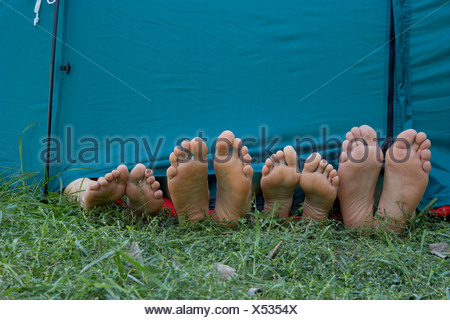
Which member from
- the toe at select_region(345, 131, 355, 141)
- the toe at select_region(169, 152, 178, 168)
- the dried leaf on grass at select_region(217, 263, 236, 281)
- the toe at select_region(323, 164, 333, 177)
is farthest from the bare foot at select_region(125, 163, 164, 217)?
the toe at select_region(345, 131, 355, 141)

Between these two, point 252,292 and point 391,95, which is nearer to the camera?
point 252,292

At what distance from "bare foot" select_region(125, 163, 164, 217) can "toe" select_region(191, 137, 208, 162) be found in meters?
0.20

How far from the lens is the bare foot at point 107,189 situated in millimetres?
1710

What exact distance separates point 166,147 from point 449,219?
1.17 metres

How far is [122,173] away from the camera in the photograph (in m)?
1.72

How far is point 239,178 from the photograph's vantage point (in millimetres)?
1718

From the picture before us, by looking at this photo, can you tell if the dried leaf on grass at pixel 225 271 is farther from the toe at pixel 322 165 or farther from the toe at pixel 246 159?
the toe at pixel 322 165

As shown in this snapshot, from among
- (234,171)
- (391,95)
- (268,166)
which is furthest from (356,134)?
(234,171)

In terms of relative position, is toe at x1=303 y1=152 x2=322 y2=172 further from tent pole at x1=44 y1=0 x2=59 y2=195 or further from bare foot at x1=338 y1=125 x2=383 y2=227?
tent pole at x1=44 y1=0 x2=59 y2=195

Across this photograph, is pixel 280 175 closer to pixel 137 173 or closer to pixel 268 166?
pixel 268 166

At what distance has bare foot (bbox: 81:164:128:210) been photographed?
1.71 meters

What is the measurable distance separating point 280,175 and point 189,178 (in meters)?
0.32

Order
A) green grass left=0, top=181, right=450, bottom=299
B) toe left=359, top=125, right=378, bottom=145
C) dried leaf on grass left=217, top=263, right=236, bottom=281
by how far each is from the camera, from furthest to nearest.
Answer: toe left=359, top=125, right=378, bottom=145, dried leaf on grass left=217, top=263, right=236, bottom=281, green grass left=0, top=181, right=450, bottom=299

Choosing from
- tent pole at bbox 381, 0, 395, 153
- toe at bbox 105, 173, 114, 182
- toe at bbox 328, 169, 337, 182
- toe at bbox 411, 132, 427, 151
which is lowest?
toe at bbox 105, 173, 114, 182
